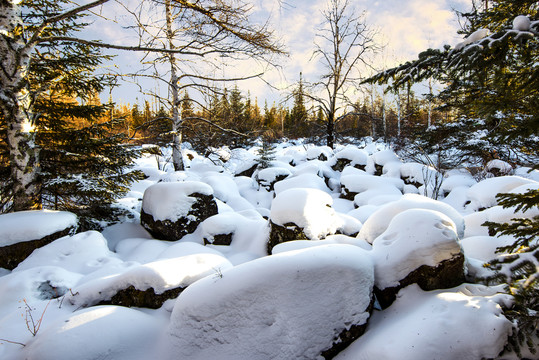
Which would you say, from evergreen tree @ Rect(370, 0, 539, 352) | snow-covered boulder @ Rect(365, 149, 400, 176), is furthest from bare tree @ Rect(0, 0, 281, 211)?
snow-covered boulder @ Rect(365, 149, 400, 176)

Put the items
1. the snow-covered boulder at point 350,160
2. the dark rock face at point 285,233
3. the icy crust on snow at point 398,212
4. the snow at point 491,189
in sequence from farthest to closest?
the snow-covered boulder at point 350,160
the snow at point 491,189
the dark rock face at point 285,233
the icy crust on snow at point 398,212

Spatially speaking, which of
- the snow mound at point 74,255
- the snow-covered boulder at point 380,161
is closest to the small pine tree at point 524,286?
the snow mound at point 74,255

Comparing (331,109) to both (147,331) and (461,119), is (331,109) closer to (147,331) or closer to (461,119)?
(461,119)

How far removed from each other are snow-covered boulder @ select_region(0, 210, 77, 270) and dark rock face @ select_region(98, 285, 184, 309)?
2.18 metres

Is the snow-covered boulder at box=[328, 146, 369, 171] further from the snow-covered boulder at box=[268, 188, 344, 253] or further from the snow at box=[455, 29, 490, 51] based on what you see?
the snow at box=[455, 29, 490, 51]

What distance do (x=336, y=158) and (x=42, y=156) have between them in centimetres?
1050

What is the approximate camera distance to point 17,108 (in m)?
4.02

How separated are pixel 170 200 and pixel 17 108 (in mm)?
3009

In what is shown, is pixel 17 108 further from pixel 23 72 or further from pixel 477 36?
pixel 477 36

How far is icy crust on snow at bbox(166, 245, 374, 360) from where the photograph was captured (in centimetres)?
200

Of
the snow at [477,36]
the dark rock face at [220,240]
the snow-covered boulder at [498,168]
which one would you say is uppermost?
the snow at [477,36]

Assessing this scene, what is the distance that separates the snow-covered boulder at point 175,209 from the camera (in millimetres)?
5191

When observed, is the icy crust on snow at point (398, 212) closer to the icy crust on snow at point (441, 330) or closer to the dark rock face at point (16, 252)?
the icy crust on snow at point (441, 330)

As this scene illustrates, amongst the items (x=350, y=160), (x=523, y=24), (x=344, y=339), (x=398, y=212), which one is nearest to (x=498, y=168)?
Answer: (x=350, y=160)
